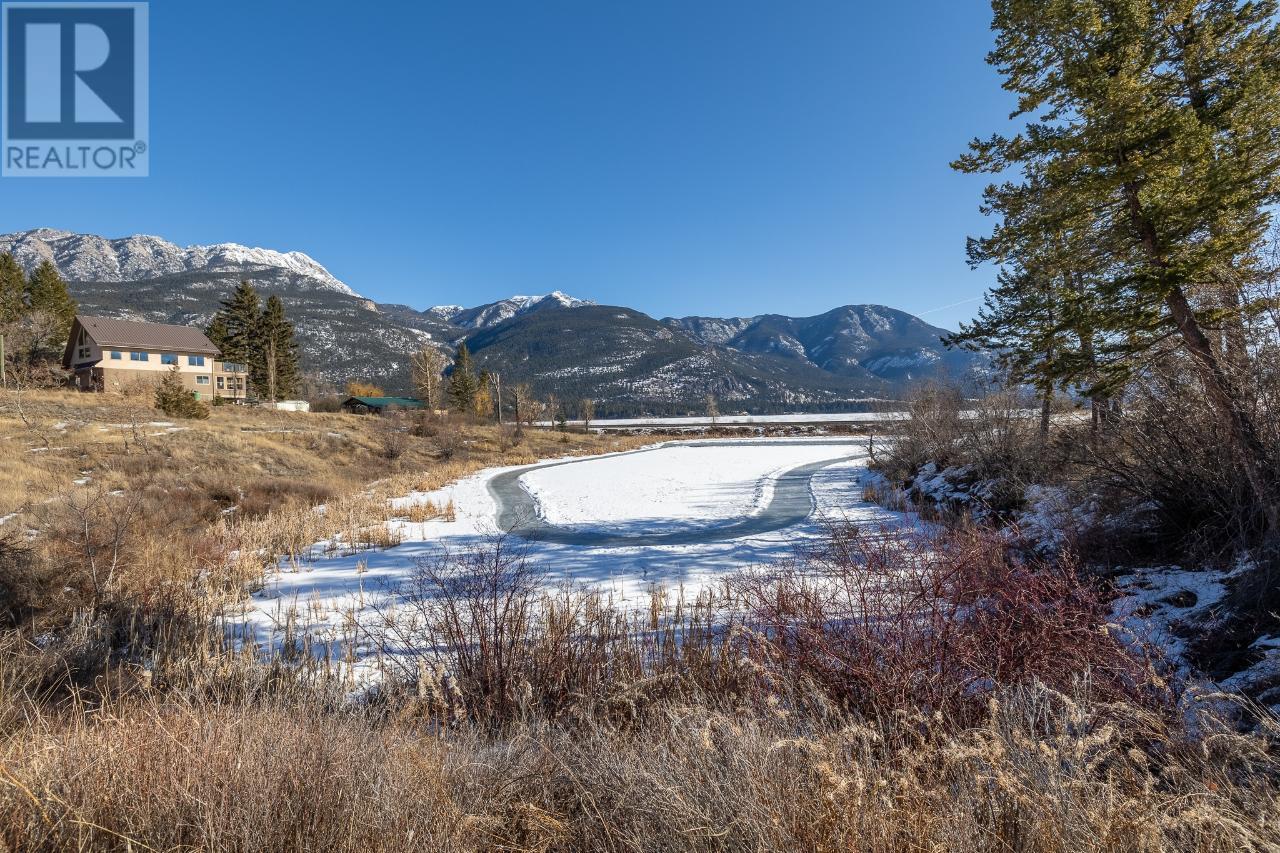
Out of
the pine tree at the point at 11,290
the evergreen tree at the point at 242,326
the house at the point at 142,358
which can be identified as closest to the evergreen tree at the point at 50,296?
the pine tree at the point at 11,290

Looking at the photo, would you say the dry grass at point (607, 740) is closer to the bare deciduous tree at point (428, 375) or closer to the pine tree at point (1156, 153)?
→ the pine tree at point (1156, 153)

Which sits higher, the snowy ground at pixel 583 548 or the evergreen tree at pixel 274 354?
the evergreen tree at pixel 274 354

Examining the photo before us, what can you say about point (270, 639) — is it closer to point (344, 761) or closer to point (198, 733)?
point (198, 733)

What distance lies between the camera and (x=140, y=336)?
52312mm

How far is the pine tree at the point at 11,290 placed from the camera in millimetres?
45291

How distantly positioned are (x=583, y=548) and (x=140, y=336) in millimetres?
62671

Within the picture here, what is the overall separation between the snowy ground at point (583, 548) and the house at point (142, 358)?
4343 centimetres

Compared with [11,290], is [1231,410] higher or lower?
lower

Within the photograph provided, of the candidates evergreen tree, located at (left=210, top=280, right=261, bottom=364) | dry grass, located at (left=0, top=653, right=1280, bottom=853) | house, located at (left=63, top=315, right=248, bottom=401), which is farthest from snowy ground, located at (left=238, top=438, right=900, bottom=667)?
evergreen tree, located at (left=210, top=280, right=261, bottom=364)

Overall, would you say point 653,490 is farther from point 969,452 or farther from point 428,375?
point 428,375

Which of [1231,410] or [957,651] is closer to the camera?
[957,651]

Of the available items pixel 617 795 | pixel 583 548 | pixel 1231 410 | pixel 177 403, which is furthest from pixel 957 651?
pixel 177 403

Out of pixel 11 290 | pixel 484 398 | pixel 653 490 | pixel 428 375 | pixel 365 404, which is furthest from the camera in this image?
pixel 484 398

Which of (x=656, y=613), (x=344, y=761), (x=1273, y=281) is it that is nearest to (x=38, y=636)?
(x=344, y=761)
